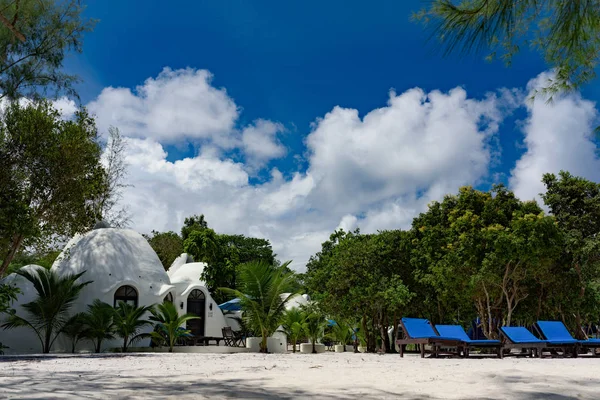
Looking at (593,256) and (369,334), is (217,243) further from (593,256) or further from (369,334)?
(593,256)

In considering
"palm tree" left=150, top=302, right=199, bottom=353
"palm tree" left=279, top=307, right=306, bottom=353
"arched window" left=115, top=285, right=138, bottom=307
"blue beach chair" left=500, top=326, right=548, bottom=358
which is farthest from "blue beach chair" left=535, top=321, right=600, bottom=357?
"arched window" left=115, top=285, right=138, bottom=307

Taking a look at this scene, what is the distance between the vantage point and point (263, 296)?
59.8 feet

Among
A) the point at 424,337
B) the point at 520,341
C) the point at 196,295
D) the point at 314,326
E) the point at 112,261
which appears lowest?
the point at 520,341

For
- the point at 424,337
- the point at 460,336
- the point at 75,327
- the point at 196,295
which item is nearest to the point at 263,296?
the point at 424,337

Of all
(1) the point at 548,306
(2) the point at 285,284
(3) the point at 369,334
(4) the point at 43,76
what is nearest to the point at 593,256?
(1) the point at 548,306

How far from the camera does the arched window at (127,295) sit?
21.0 m

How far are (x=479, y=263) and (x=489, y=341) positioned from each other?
19.8ft

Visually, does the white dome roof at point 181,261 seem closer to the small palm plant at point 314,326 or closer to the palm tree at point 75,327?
the palm tree at point 75,327

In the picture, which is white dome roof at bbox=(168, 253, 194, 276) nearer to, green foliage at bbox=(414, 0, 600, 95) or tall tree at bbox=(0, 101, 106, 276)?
tall tree at bbox=(0, 101, 106, 276)

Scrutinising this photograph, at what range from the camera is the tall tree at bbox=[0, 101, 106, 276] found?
15.4 meters

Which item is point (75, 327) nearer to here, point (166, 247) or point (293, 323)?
point (293, 323)

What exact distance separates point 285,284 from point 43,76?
383 inches

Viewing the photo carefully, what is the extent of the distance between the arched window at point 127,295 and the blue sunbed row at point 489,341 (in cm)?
1130

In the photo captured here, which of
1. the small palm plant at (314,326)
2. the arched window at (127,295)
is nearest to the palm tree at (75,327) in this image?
the arched window at (127,295)
